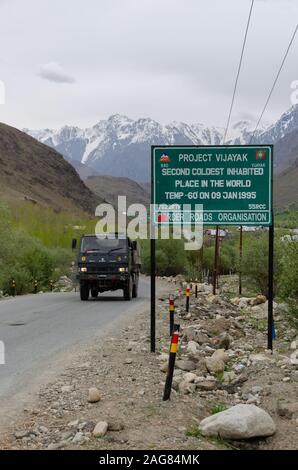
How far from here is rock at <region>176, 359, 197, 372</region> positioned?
35.8 feet

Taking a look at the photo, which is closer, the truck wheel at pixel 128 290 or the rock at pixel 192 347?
the rock at pixel 192 347

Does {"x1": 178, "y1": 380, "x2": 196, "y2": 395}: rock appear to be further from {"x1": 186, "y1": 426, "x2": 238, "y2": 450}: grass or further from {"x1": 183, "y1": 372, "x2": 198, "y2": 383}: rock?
{"x1": 186, "y1": 426, "x2": 238, "y2": 450}: grass

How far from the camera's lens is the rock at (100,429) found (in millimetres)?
6897

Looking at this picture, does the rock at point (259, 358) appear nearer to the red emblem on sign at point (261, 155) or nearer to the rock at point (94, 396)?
the red emblem on sign at point (261, 155)

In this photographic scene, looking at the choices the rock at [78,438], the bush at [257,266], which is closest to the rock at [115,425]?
the rock at [78,438]

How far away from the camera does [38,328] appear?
16.5 meters

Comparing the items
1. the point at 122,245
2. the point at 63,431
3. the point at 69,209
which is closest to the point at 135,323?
the point at 122,245

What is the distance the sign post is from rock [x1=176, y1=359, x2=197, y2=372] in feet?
7.18

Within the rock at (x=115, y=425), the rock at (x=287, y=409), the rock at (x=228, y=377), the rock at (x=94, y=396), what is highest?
the rock at (x=94, y=396)

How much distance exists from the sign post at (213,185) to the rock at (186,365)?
2.19 m

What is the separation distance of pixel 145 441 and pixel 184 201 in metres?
6.03

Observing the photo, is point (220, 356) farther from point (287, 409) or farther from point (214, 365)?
point (287, 409)

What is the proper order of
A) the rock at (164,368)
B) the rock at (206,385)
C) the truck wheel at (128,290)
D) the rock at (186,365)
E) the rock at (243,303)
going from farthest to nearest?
the rock at (243,303) < the truck wheel at (128,290) < the rock at (186,365) < the rock at (164,368) < the rock at (206,385)
